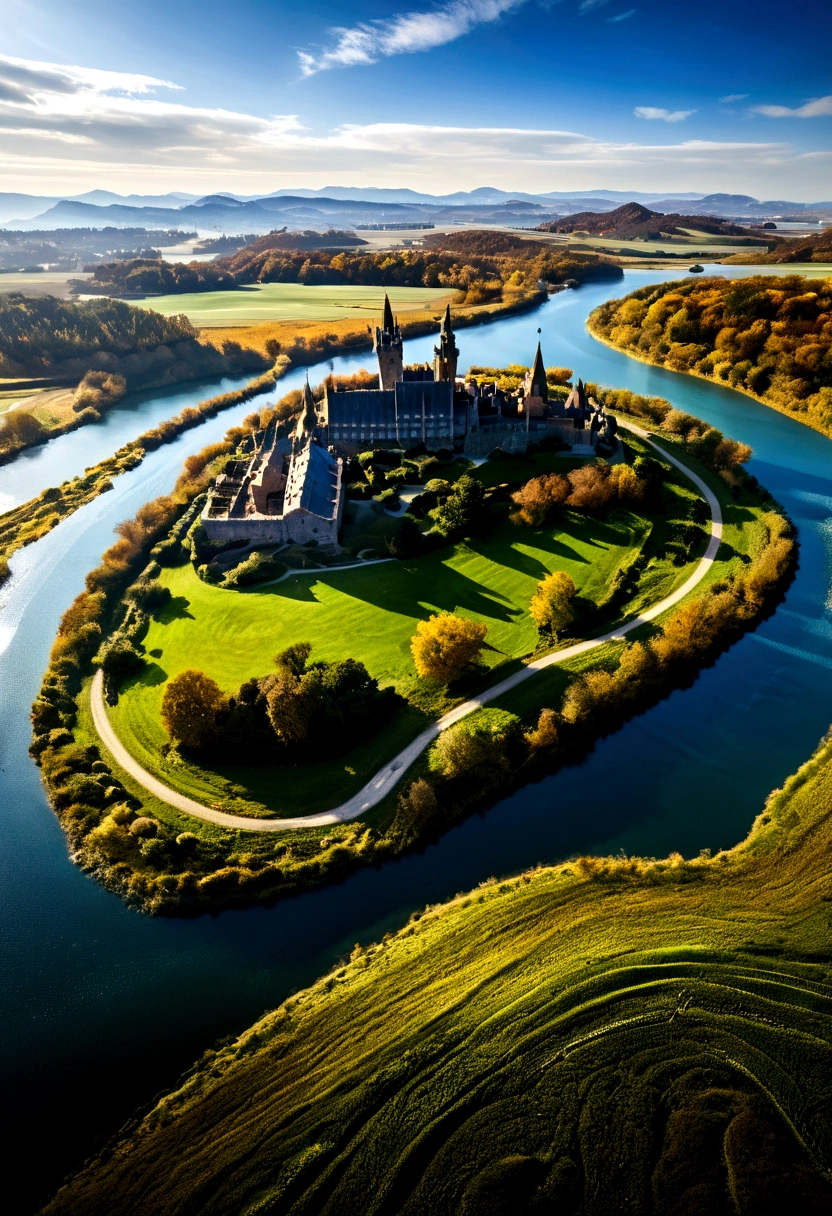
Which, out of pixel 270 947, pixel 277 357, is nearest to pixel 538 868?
pixel 270 947

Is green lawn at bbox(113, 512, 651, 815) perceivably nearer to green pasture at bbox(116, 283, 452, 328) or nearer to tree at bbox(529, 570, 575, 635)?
tree at bbox(529, 570, 575, 635)

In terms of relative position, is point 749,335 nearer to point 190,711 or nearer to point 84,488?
point 84,488

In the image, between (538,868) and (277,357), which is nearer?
(538,868)

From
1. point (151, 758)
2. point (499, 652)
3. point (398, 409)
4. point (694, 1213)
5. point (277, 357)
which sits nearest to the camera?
point (694, 1213)

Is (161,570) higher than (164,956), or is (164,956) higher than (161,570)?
(161,570)

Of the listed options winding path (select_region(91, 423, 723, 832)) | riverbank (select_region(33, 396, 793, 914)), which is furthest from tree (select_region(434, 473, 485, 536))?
riverbank (select_region(33, 396, 793, 914))

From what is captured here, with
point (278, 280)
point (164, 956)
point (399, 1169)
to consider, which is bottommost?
point (164, 956)

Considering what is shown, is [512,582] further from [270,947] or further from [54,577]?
[54,577]
